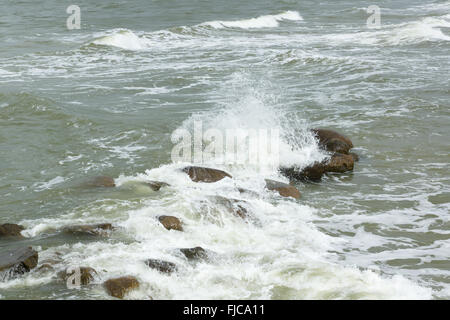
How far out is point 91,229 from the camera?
7102 mm

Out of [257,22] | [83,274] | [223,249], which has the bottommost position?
[223,249]

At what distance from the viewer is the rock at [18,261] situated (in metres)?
6.04

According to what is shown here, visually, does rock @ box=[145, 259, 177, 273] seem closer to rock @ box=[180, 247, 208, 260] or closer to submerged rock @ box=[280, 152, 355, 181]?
rock @ box=[180, 247, 208, 260]

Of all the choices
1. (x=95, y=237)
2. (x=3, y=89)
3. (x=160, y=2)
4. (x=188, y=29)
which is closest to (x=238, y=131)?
(x=95, y=237)

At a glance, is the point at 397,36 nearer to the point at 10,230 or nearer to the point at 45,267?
the point at 10,230

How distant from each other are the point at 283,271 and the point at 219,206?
5.73 ft

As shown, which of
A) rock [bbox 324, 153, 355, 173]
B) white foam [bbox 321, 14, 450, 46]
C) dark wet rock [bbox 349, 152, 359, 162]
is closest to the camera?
rock [bbox 324, 153, 355, 173]

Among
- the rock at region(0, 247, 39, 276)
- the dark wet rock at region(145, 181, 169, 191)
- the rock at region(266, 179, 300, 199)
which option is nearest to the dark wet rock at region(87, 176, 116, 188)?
the dark wet rock at region(145, 181, 169, 191)

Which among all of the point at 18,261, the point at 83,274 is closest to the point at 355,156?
the point at 83,274

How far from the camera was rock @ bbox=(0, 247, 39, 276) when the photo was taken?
6035 millimetres

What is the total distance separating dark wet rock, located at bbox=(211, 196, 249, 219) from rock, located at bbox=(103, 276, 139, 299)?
2.07 metres

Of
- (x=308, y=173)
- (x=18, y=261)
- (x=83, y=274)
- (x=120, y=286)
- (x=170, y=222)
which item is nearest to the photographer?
(x=120, y=286)

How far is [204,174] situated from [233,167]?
2.93 ft

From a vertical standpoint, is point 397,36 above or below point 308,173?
above
